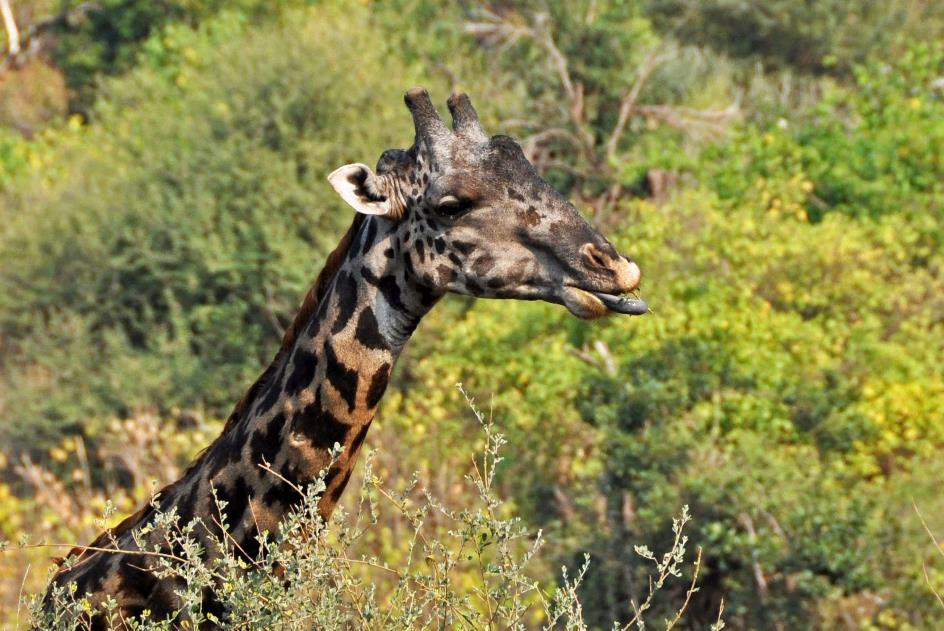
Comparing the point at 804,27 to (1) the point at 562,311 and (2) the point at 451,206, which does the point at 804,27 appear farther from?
(2) the point at 451,206

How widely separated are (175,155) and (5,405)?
11.9ft

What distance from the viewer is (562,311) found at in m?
15.7

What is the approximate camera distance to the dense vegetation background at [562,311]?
11102 millimetres

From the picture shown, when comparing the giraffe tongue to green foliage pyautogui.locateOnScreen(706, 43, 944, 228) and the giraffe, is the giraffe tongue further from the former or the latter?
green foliage pyautogui.locateOnScreen(706, 43, 944, 228)

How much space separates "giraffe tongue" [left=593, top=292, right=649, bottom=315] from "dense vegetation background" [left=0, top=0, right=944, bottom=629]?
12.5ft

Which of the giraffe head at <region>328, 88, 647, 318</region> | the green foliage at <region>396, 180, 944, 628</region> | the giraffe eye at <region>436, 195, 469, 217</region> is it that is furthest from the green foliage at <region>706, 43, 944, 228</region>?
the giraffe eye at <region>436, 195, 469, 217</region>

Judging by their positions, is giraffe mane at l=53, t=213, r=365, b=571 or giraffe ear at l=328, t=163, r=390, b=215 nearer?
giraffe ear at l=328, t=163, r=390, b=215

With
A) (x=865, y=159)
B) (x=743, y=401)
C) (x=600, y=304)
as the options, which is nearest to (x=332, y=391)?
(x=600, y=304)

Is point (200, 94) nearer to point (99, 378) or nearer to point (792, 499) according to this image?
point (99, 378)

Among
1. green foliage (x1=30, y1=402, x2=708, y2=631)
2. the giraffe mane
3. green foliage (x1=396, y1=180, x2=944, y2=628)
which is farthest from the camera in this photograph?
green foliage (x1=396, y1=180, x2=944, y2=628)

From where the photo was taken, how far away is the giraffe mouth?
16.5 feet

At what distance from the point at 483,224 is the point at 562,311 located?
34.4 feet

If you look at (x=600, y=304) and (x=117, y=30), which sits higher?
(x=600, y=304)

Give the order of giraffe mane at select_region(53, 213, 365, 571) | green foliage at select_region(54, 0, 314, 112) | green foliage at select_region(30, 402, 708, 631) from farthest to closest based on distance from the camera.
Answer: green foliage at select_region(54, 0, 314, 112)
giraffe mane at select_region(53, 213, 365, 571)
green foliage at select_region(30, 402, 708, 631)
